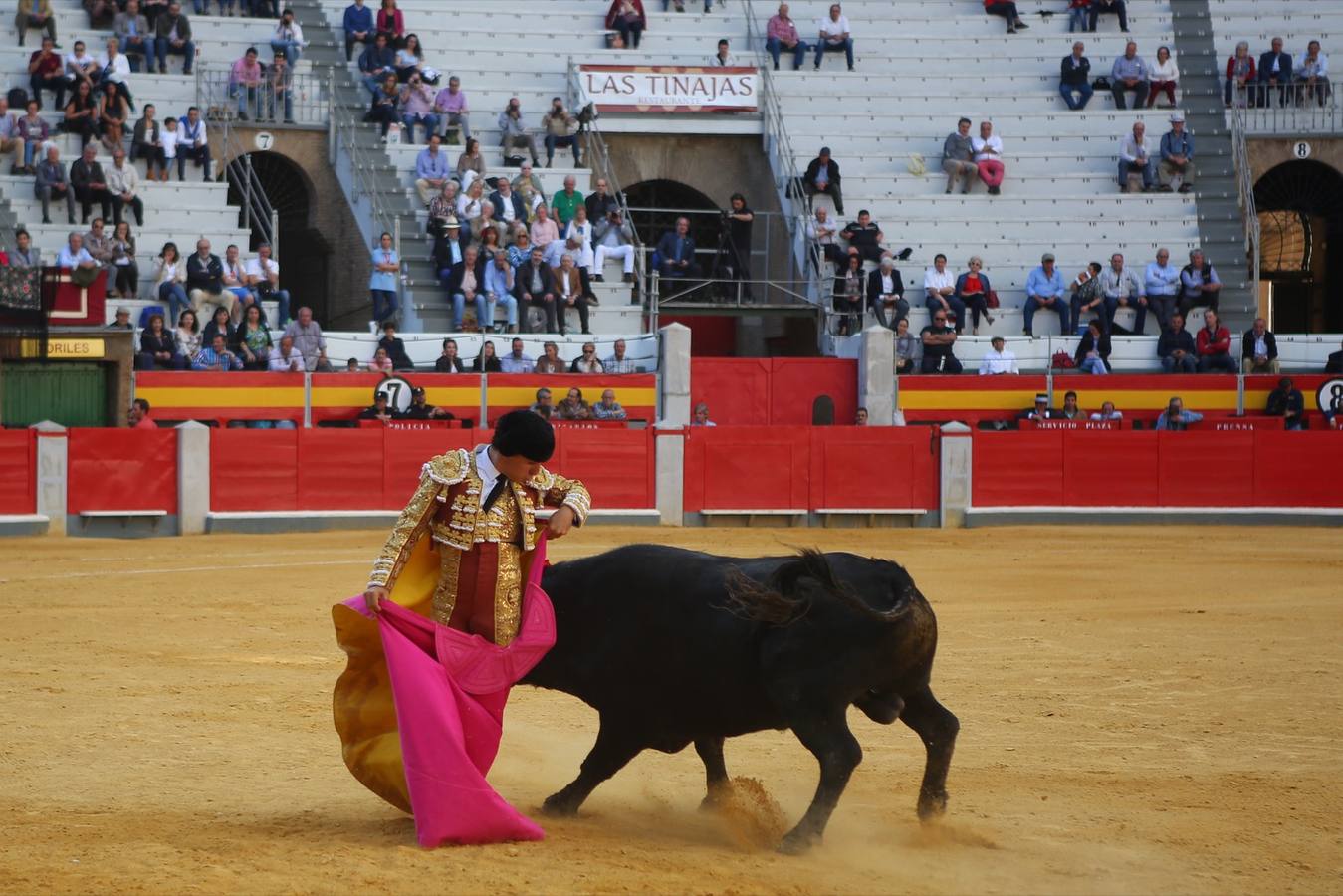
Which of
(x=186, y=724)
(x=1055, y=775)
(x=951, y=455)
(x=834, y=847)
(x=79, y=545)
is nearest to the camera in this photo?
(x=834, y=847)

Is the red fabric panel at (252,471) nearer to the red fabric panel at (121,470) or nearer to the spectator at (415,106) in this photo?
the red fabric panel at (121,470)

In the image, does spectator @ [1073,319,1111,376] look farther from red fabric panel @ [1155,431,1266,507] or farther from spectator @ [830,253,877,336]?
spectator @ [830,253,877,336]

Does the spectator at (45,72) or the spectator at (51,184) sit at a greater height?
the spectator at (45,72)

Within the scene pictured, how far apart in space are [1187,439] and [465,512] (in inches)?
559

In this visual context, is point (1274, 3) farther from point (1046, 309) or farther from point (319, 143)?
point (319, 143)

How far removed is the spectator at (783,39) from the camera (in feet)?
77.3

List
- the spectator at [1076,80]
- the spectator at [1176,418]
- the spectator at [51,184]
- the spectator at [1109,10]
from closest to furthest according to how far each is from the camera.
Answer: the spectator at [51,184]
the spectator at [1176,418]
the spectator at [1076,80]
the spectator at [1109,10]

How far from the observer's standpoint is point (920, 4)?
24844mm

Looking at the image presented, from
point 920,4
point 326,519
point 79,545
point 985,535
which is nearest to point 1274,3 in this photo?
point 920,4

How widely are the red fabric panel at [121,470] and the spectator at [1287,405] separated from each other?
452 inches

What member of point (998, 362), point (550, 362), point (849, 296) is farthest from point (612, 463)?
point (998, 362)

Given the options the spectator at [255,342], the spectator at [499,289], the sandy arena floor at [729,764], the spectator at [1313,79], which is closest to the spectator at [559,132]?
the spectator at [499,289]

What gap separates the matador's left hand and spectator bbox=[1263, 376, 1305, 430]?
15154mm

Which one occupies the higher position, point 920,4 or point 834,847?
point 920,4
